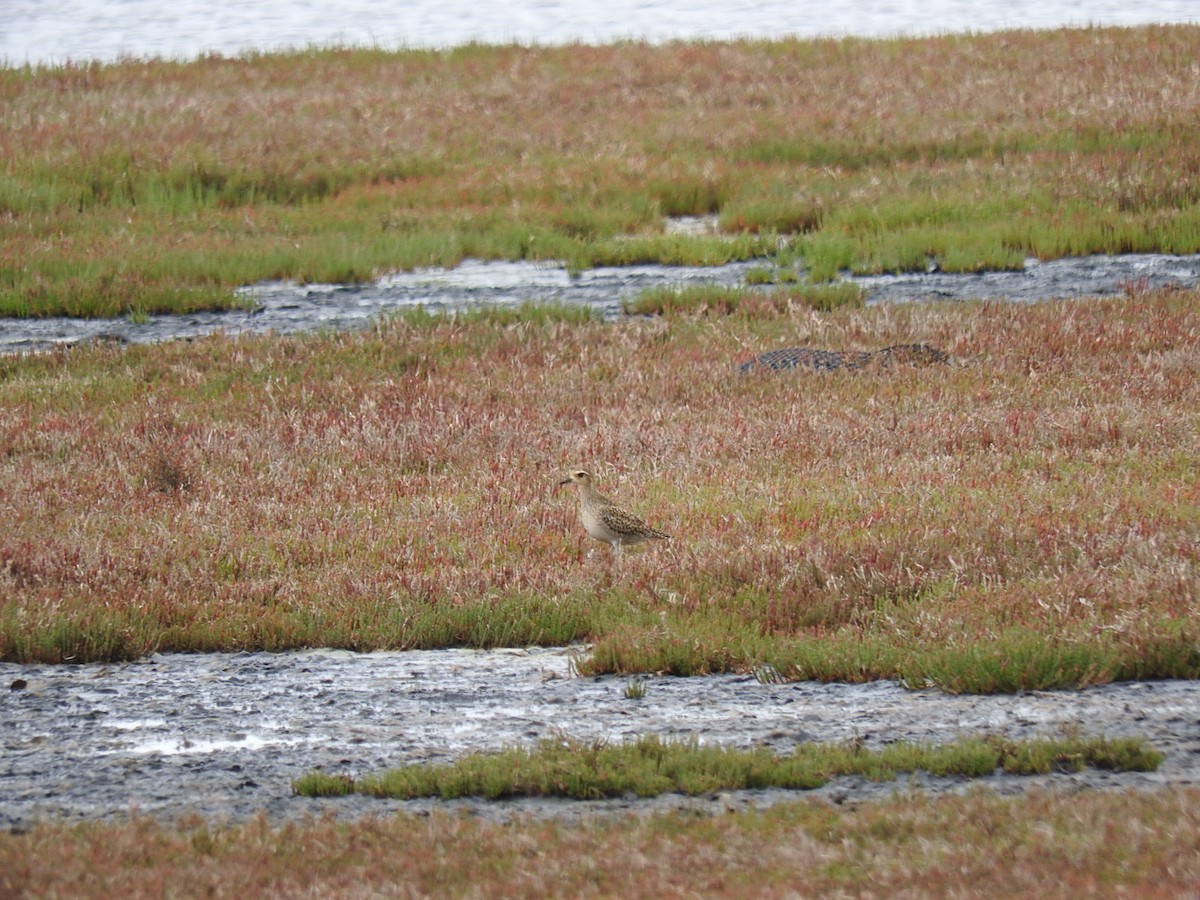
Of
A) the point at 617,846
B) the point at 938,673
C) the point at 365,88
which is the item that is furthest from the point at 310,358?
the point at 365,88

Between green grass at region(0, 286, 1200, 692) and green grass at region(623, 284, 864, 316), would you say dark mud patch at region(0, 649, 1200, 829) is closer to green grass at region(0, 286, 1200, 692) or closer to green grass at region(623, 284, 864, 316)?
green grass at region(0, 286, 1200, 692)

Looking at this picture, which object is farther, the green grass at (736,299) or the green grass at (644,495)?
the green grass at (736,299)

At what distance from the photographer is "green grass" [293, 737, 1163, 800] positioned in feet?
19.0

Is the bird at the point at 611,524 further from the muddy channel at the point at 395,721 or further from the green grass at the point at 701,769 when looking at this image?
the green grass at the point at 701,769

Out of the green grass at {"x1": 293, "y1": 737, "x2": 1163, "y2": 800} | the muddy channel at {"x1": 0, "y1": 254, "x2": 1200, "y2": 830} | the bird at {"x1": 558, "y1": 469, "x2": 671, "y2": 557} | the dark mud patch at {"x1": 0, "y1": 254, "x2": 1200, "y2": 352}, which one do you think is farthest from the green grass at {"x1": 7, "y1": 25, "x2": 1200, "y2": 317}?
the green grass at {"x1": 293, "y1": 737, "x2": 1163, "y2": 800}

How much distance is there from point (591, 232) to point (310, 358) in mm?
7588

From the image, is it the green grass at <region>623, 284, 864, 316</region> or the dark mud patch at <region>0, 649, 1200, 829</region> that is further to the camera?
the green grass at <region>623, 284, 864, 316</region>

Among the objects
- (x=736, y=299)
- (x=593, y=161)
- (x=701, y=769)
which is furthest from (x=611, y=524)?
(x=593, y=161)

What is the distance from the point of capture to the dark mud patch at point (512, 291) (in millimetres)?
18484

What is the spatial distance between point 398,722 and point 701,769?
1.69 m

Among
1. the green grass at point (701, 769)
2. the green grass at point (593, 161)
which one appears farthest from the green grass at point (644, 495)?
the green grass at point (593, 161)

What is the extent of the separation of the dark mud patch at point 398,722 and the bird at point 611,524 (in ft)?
4.52

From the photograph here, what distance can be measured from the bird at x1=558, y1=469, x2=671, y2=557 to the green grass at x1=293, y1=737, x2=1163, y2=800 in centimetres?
341

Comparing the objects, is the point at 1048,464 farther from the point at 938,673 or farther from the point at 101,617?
the point at 101,617
